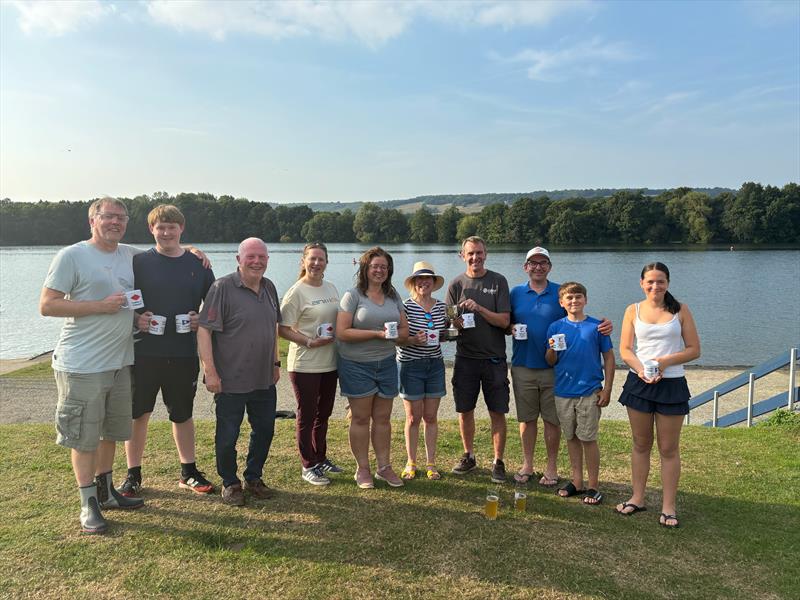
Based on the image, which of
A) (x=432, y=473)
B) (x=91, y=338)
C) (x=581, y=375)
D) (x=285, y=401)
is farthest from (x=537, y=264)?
(x=285, y=401)

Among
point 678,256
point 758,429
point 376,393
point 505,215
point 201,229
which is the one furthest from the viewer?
point 201,229

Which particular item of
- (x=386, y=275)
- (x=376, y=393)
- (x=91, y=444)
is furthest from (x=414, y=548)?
(x=91, y=444)

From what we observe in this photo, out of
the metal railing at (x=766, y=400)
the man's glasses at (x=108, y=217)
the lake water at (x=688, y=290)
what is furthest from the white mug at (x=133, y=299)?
the lake water at (x=688, y=290)

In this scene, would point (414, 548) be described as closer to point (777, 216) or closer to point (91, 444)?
point (91, 444)

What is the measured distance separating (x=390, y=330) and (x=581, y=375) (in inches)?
65.0

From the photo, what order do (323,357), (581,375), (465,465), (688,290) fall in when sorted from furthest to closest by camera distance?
(688,290) → (465,465) → (323,357) → (581,375)

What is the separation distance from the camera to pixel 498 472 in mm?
5082

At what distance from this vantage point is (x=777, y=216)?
79.1 meters

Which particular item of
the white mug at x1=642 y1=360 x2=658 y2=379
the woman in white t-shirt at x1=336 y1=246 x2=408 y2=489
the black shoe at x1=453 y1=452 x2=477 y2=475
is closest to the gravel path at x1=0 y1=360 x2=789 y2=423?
the black shoe at x1=453 y1=452 x2=477 y2=475

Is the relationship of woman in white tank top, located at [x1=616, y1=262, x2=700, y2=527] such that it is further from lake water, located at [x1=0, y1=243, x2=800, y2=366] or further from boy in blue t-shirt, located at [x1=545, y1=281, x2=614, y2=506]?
lake water, located at [x1=0, y1=243, x2=800, y2=366]

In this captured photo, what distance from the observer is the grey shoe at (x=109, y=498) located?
171 inches

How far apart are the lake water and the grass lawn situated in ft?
60.6

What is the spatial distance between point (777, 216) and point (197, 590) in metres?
95.6

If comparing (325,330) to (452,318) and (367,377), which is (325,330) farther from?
(452,318)
